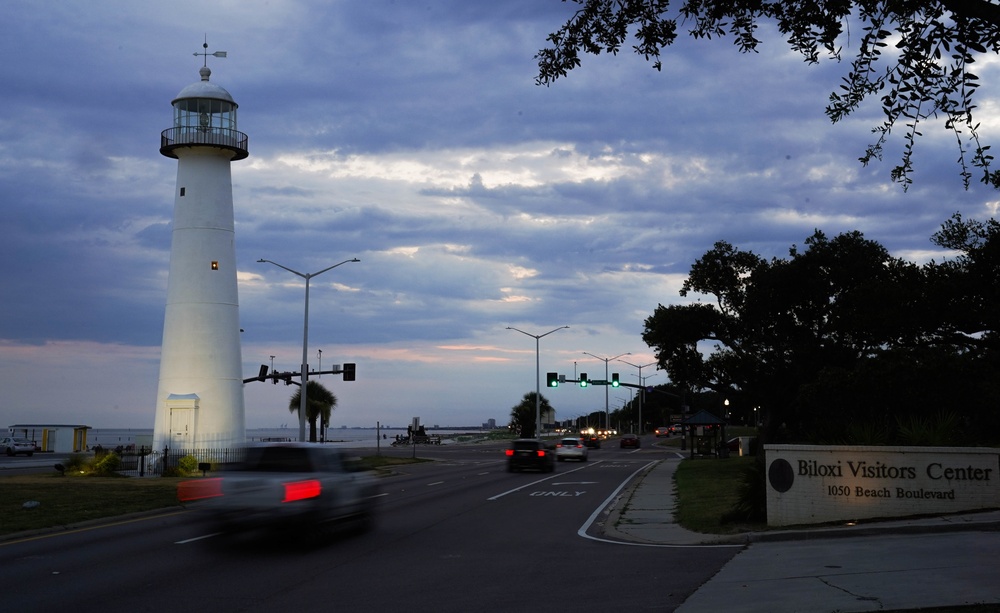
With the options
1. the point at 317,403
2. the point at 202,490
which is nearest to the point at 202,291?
the point at 202,490

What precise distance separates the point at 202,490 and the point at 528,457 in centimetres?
2598

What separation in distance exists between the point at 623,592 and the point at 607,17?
22.2ft

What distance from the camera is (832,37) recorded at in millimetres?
10258

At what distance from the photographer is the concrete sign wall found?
14.5 metres

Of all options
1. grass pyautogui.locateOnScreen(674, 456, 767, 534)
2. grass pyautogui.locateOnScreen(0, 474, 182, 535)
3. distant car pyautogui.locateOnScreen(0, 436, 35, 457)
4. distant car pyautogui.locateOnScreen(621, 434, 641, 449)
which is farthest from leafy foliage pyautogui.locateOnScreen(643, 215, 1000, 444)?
distant car pyautogui.locateOnScreen(0, 436, 35, 457)

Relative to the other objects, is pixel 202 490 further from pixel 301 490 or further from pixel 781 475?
pixel 781 475

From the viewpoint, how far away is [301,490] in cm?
1401

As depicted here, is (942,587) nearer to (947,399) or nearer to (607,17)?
(607,17)

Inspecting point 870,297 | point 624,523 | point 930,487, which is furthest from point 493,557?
point 870,297

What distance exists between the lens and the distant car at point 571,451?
5203cm

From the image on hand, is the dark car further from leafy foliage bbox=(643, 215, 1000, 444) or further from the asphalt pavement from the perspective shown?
the asphalt pavement

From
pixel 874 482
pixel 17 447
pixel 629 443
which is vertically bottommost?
pixel 17 447

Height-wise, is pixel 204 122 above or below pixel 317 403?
above

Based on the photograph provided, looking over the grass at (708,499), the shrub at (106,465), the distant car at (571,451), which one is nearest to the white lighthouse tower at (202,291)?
the shrub at (106,465)
